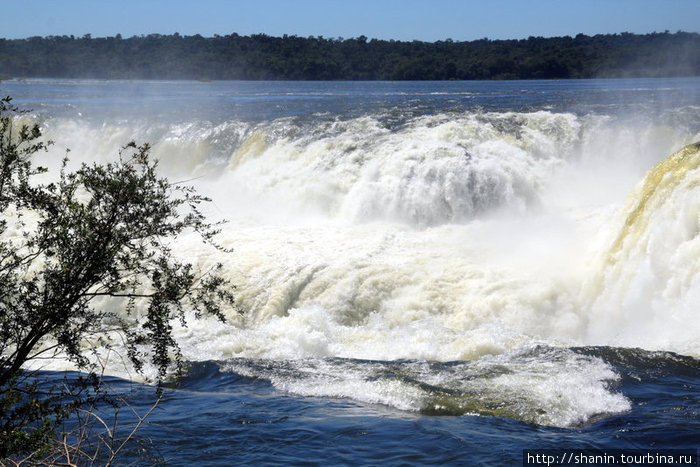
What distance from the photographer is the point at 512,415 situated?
7270mm

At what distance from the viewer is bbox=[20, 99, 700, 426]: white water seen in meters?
9.08

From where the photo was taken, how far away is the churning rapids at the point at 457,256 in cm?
867

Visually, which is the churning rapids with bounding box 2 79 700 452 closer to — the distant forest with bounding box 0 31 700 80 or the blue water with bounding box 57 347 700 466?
the blue water with bounding box 57 347 700 466

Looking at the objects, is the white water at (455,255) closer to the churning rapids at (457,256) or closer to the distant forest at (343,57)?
the churning rapids at (457,256)

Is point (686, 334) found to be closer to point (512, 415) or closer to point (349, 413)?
point (512, 415)

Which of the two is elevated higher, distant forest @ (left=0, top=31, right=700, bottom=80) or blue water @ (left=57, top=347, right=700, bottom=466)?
distant forest @ (left=0, top=31, right=700, bottom=80)

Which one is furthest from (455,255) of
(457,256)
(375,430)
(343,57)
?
(343,57)

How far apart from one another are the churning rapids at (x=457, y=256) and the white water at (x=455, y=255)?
4cm

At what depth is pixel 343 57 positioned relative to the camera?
259 feet

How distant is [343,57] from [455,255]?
2698 inches

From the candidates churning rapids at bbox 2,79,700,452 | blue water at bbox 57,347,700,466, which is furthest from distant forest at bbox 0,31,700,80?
blue water at bbox 57,347,700,466

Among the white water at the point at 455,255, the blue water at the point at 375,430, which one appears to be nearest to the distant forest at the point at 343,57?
the white water at the point at 455,255

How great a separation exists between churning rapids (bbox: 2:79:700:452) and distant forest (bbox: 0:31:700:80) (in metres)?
40.5

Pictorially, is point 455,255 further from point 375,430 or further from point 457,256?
point 375,430
